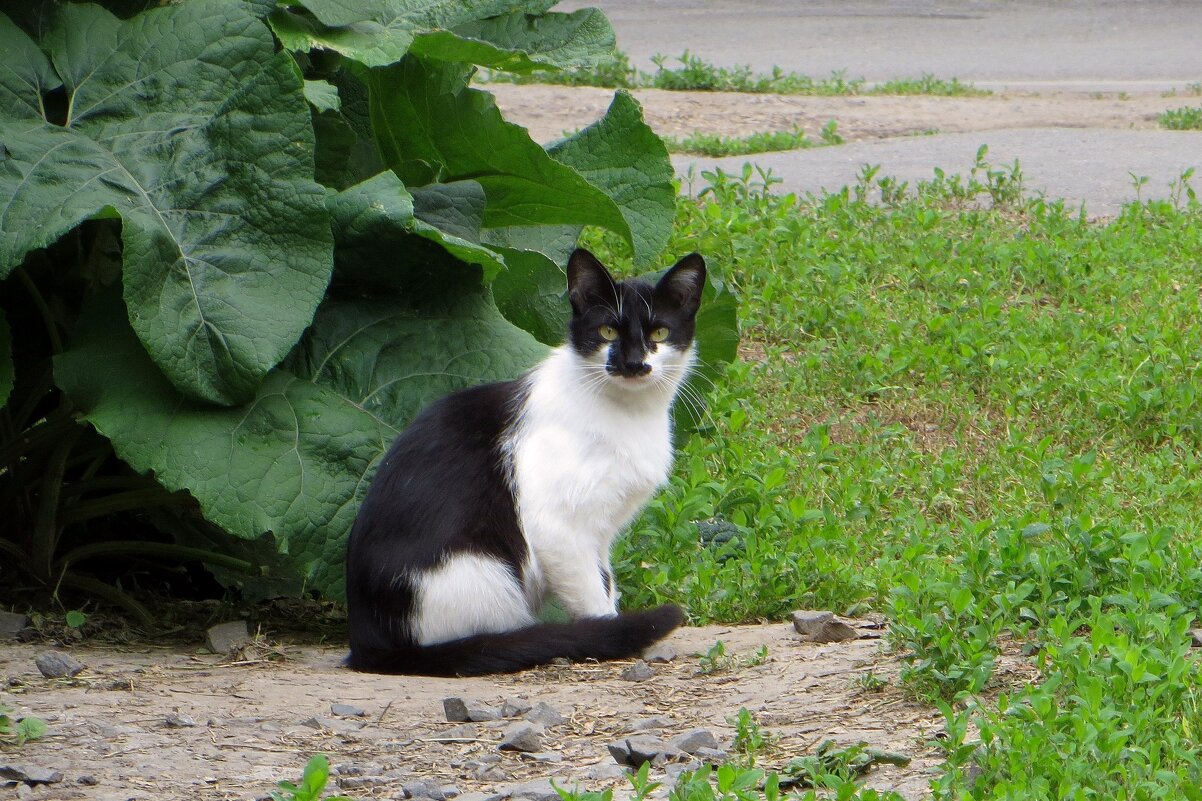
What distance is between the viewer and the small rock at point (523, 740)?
2607 mm

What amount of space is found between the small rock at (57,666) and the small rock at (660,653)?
1283mm

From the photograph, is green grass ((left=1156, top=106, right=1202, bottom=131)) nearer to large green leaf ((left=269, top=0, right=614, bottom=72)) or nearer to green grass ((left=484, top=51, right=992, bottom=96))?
green grass ((left=484, top=51, right=992, bottom=96))

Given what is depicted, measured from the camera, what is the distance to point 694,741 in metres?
2.53

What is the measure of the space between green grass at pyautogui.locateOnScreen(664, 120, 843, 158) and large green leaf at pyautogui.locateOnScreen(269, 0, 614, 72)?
3760mm

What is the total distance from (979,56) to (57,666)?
36.5ft

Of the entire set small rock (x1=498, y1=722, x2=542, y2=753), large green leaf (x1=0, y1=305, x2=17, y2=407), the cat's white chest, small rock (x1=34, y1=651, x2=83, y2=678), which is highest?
large green leaf (x1=0, y1=305, x2=17, y2=407)

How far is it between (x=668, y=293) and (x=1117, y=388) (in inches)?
84.6

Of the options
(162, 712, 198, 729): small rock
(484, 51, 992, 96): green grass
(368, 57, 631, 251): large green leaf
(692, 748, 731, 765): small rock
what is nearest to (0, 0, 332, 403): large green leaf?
(368, 57, 631, 251): large green leaf

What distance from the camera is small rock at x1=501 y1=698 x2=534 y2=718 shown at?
285cm

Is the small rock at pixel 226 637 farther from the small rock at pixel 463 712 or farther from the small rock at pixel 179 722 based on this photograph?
the small rock at pixel 463 712

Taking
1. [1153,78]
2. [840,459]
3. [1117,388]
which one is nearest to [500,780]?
[840,459]

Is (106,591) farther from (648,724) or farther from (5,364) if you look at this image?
(648,724)

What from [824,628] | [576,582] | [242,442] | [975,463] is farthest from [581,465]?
[975,463]

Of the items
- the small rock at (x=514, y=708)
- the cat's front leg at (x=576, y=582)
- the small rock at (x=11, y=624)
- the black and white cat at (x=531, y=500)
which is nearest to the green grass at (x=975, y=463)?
the cat's front leg at (x=576, y=582)
